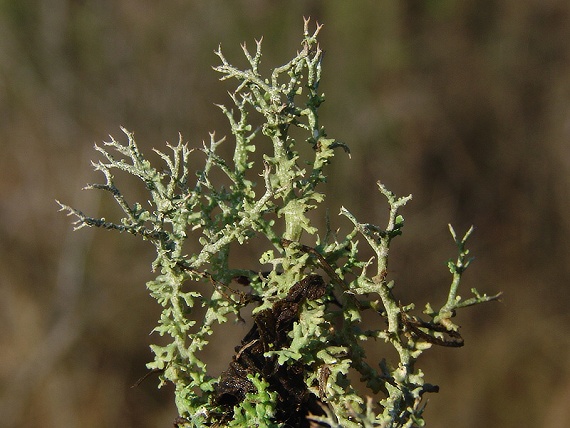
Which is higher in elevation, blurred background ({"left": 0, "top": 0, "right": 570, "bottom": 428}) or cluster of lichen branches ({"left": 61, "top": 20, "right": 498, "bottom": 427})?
blurred background ({"left": 0, "top": 0, "right": 570, "bottom": 428})

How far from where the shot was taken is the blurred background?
5.27m

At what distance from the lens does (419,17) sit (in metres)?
6.29

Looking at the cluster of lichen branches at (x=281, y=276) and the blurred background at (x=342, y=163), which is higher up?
the blurred background at (x=342, y=163)

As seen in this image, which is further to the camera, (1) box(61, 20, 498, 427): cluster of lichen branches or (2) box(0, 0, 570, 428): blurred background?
(2) box(0, 0, 570, 428): blurred background

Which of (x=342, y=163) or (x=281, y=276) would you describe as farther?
(x=342, y=163)

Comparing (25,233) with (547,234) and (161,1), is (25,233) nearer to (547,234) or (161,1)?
(161,1)

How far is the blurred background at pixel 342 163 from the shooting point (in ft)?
17.3

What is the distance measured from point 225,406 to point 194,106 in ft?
16.0

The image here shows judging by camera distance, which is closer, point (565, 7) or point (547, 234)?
point (547, 234)

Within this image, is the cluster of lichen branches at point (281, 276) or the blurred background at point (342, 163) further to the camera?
the blurred background at point (342, 163)

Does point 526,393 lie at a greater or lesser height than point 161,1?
lesser

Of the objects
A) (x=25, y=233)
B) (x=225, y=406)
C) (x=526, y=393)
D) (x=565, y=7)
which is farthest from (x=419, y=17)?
(x=225, y=406)

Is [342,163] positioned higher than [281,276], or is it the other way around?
[342,163]

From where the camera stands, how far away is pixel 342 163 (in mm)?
5695
